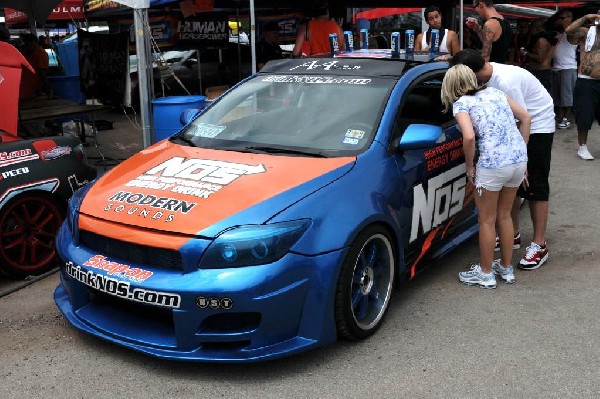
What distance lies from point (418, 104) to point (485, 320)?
1.46 m

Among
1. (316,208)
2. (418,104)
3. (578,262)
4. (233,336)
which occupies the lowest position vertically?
(578,262)

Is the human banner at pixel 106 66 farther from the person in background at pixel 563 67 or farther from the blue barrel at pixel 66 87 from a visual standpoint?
the person in background at pixel 563 67

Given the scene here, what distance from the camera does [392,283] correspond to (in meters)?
3.64

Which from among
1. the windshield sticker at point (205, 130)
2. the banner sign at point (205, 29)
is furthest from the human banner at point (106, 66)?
the windshield sticker at point (205, 130)

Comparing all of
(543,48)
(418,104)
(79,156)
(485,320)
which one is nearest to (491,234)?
(485,320)

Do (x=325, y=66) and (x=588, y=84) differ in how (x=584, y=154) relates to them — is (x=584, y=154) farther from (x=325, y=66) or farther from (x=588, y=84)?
(x=325, y=66)

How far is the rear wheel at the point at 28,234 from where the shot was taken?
429cm

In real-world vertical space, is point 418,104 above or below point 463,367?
above

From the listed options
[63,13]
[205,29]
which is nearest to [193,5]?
[205,29]

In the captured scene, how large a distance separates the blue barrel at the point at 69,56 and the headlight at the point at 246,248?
36.9 ft

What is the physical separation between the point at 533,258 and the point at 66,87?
8.37m

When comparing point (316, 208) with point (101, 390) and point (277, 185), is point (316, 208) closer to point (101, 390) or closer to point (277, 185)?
point (277, 185)

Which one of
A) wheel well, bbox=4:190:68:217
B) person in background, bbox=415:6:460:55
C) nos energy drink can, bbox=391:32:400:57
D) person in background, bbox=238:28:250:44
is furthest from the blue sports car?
person in background, bbox=238:28:250:44

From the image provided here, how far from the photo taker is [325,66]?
435 cm
